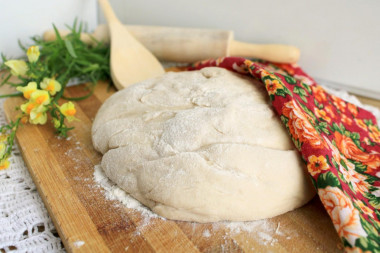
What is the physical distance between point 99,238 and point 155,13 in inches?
52.7

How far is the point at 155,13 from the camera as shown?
6.23 feet

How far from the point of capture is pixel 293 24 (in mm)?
1586

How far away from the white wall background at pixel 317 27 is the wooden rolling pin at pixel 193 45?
0.38 ft

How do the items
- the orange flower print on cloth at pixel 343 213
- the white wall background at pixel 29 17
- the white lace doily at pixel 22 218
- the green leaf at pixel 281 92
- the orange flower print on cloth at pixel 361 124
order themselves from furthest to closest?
1. the white wall background at pixel 29 17
2. the orange flower print on cloth at pixel 361 124
3. the green leaf at pixel 281 92
4. the white lace doily at pixel 22 218
5. the orange flower print on cloth at pixel 343 213

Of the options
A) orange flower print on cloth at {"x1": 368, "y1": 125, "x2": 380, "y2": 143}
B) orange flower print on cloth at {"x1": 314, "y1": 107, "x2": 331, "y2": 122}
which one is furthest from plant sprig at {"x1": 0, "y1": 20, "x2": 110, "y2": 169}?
orange flower print on cloth at {"x1": 368, "y1": 125, "x2": 380, "y2": 143}

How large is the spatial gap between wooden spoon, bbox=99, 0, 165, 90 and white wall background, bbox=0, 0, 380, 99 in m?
0.32

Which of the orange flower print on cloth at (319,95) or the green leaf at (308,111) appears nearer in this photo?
the green leaf at (308,111)

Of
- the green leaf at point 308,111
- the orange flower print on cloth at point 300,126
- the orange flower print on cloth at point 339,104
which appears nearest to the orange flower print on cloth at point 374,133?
the orange flower print on cloth at point 339,104

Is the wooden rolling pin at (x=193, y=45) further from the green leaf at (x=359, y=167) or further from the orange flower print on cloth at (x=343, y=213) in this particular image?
the orange flower print on cloth at (x=343, y=213)

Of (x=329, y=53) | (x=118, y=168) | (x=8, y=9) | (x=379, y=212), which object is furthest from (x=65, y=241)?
(x=329, y=53)

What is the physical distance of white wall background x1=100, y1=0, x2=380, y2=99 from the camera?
4.76 ft

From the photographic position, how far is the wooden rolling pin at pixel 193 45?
154 cm

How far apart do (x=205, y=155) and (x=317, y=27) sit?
938mm

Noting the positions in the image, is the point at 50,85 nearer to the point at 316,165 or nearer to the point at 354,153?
the point at 316,165
